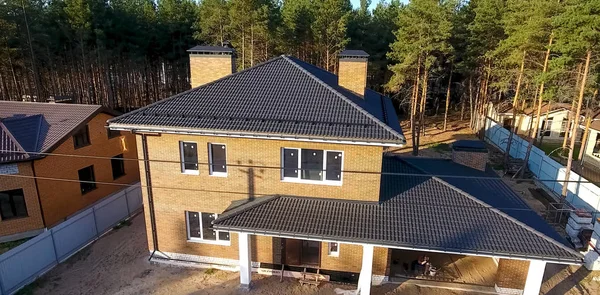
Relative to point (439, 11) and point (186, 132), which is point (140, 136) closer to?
point (186, 132)

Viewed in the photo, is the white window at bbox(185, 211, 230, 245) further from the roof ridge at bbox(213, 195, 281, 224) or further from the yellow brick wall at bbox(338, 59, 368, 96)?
the yellow brick wall at bbox(338, 59, 368, 96)

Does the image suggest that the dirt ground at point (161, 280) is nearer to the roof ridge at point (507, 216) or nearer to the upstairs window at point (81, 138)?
the roof ridge at point (507, 216)

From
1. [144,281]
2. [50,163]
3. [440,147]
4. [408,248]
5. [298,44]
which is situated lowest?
[144,281]

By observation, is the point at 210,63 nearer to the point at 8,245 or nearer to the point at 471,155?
the point at 8,245

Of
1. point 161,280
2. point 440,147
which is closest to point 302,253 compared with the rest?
point 161,280

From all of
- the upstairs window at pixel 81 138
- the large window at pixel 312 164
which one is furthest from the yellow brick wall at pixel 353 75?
the upstairs window at pixel 81 138

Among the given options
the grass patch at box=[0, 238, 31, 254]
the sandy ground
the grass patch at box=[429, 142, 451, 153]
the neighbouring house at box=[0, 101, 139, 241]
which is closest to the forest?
the grass patch at box=[429, 142, 451, 153]
